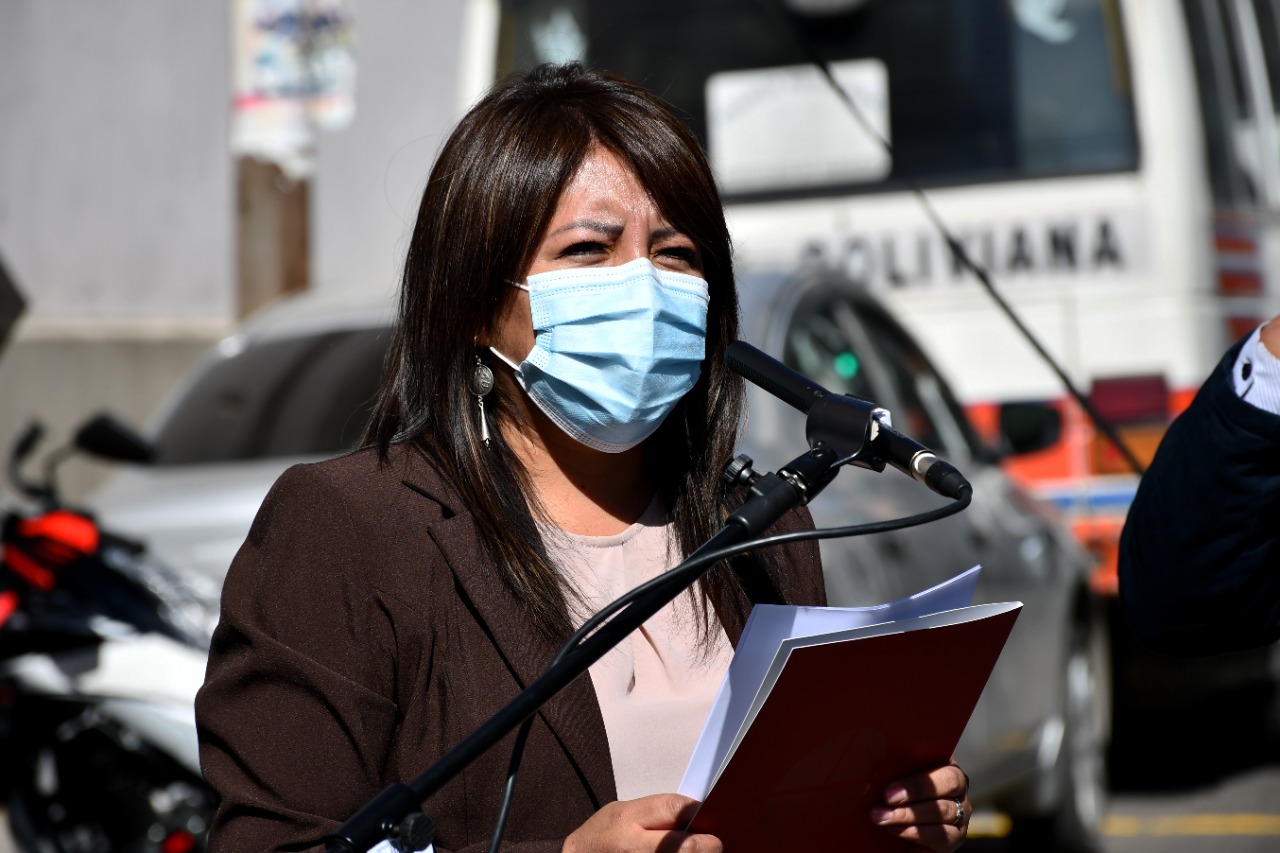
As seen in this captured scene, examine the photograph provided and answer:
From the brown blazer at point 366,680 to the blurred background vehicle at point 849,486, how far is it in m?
1.81

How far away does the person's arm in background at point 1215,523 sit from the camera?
1.74m

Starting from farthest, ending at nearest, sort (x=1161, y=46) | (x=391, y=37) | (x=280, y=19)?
(x=391, y=37)
(x=280, y=19)
(x=1161, y=46)

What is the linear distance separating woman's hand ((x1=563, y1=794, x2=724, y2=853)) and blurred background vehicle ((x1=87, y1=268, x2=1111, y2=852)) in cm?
200

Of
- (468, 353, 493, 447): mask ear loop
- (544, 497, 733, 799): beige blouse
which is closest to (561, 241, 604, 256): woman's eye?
(468, 353, 493, 447): mask ear loop

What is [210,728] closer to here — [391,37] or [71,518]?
[71,518]

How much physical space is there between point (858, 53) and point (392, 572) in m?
5.38

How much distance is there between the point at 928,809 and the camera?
181 centimetres

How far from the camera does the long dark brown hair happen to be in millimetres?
2021

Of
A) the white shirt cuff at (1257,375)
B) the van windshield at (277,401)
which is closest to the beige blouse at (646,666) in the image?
the white shirt cuff at (1257,375)

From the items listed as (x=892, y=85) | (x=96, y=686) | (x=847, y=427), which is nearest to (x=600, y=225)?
(x=847, y=427)

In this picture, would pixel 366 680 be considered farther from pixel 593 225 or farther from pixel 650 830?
pixel 593 225

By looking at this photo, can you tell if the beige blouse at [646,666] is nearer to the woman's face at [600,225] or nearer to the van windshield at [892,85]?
the woman's face at [600,225]

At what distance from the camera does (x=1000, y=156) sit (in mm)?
6559

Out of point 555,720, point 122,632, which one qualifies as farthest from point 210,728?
point 122,632
